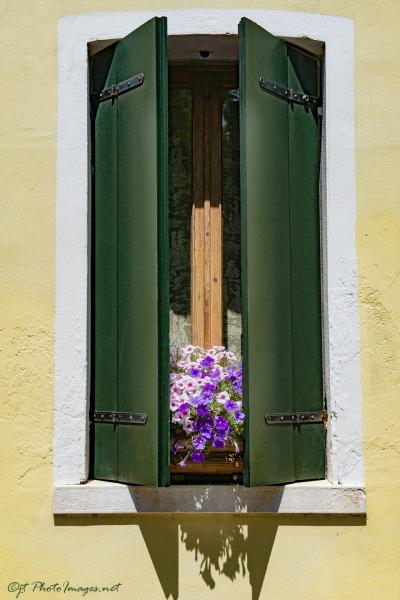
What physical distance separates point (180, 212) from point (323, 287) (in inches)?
31.1

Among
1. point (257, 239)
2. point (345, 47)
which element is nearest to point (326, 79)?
point (345, 47)

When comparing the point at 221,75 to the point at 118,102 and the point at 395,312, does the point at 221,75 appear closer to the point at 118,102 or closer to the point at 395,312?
the point at 118,102

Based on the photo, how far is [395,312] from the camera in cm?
363

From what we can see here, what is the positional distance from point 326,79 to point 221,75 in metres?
0.55

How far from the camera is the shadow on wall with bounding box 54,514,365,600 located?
3527mm

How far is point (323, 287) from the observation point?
370 centimetres

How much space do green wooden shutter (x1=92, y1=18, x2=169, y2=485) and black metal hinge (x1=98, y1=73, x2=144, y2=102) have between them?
21 millimetres

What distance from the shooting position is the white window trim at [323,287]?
351cm

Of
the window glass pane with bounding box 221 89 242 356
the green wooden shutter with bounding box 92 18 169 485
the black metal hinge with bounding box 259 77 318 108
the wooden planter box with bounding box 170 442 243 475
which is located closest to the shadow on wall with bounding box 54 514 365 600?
the wooden planter box with bounding box 170 442 243 475

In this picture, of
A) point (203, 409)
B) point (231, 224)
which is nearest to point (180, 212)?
point (231, 224)

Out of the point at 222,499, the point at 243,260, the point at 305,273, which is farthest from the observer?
the point at 305,273

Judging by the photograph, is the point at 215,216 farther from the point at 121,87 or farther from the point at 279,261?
the point at 121,87

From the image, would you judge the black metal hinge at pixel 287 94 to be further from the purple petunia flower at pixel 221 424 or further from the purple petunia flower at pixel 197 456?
the purple petunia flower at pixel 197 456

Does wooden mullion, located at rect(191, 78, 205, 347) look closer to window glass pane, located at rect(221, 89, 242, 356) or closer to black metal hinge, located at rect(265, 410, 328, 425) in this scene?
window glass pane, located at rect(221, 89, 242, 356)
